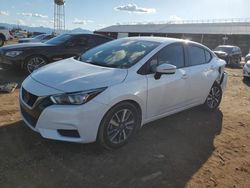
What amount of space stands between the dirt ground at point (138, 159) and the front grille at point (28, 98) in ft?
1.99

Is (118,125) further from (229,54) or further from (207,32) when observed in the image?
(207,32)

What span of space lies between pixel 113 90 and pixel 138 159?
1012mm

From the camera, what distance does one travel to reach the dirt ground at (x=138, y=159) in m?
3.26

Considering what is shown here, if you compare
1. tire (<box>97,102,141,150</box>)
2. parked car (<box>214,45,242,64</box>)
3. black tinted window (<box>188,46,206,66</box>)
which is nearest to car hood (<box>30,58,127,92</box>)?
tire (<box>97,102,141,150</box>)

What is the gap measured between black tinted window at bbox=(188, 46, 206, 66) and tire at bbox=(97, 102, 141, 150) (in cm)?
180

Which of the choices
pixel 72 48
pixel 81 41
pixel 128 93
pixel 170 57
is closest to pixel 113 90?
pixel 128 93

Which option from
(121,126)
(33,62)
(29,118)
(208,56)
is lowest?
(121,126)

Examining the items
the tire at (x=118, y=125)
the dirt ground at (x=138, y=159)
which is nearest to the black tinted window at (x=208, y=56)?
the dirt ground at (x=138, y=159)

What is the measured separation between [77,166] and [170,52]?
2.51 meters

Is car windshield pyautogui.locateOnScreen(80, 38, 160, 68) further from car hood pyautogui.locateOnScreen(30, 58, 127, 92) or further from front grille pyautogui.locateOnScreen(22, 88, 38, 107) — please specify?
front grille pyautogui.locateOnScreen(22, 88, 38, 107)

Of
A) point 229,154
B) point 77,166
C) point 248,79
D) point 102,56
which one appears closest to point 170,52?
point 102,56

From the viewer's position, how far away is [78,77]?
3803mm

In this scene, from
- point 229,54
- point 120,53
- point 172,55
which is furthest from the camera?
point 229,54

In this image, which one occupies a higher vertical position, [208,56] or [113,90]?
[208,56]
